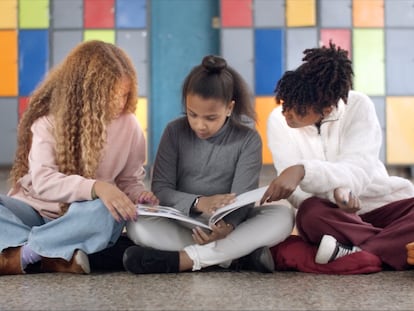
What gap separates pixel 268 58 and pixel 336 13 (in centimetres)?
50

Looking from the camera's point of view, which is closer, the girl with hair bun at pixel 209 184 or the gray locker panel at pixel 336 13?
the girl with hair bun at pixel 209 184

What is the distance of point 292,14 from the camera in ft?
13.5

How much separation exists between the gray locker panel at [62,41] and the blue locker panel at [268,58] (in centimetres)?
110

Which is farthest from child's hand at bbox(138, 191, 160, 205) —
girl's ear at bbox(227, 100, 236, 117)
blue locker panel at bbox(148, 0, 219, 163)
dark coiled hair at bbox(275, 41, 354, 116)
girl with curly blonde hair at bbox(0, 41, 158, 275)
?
blue locker panel at bbox(148, 0, 219, 163)

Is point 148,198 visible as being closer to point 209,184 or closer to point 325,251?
point 209,184

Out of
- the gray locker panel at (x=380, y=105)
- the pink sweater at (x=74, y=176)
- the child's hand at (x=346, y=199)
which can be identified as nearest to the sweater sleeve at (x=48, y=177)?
the pink sweater at (x=74, y=176)

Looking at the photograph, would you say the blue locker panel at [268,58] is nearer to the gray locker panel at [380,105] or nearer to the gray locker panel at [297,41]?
the gray locker panel at [297,41]

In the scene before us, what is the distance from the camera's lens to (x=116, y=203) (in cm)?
143

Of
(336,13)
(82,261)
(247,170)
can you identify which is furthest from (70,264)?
(336,13)

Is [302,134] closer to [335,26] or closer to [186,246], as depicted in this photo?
[186,246]

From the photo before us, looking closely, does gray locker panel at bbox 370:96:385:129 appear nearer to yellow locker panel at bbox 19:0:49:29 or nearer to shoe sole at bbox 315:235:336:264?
yellow locker panel at bbox 19:0:49:29

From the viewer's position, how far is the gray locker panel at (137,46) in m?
4.11

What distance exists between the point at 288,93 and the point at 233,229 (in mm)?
354

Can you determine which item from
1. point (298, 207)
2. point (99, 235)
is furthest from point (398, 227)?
point (99, 235)
